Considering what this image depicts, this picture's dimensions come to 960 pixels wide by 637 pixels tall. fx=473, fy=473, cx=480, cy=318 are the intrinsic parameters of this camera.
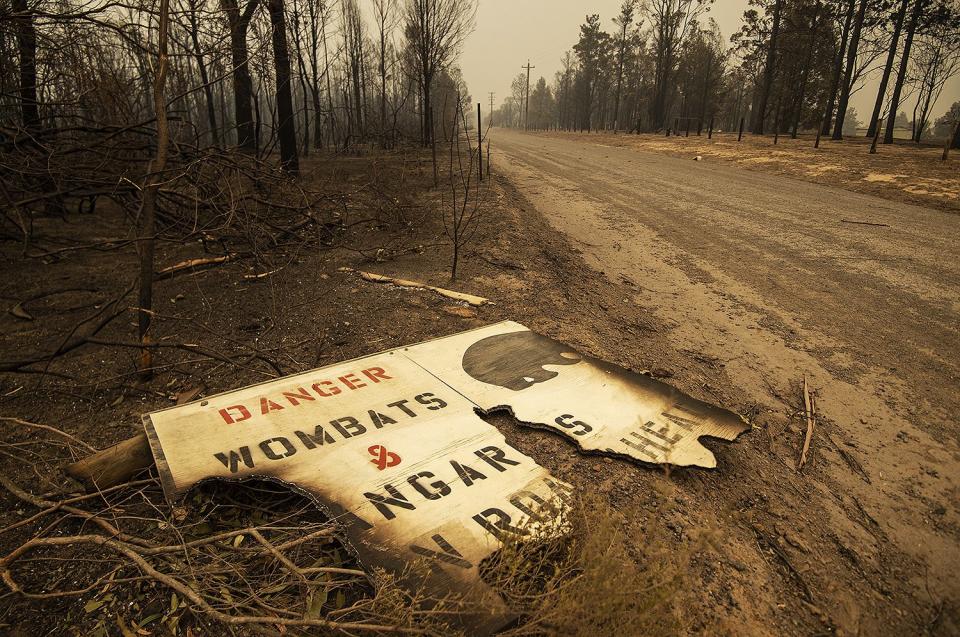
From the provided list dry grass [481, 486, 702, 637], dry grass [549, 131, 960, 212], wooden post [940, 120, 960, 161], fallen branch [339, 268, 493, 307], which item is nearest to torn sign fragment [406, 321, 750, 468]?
dry grass [481, 486, 702, 637]

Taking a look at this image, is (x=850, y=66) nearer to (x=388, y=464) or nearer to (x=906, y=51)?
(x=906, y=51)

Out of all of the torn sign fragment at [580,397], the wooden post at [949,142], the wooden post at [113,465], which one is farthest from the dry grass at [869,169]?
the wooden post at [113,465]

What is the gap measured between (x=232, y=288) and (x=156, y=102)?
6.54 ft

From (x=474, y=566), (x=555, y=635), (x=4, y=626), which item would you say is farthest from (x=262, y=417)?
(x=555, y=635)

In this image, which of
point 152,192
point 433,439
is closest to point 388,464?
point 433,439

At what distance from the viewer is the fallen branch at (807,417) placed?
2.29 m

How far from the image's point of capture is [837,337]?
3.53m

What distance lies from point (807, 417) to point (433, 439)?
2.06 meters

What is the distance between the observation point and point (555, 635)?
4.36 ft

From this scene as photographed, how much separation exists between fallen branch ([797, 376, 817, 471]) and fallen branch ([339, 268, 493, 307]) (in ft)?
7.72

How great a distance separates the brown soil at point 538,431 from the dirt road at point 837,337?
0.02 m

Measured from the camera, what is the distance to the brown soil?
1604mm

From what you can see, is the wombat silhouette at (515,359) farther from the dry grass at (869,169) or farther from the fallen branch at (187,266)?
the dry grass at (869,169)

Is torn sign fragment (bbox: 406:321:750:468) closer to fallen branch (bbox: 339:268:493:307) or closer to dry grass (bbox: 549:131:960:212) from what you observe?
fallen branch (bbox: 339:268:493:307)
